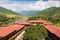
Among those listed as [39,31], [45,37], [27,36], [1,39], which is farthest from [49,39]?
[1,39]

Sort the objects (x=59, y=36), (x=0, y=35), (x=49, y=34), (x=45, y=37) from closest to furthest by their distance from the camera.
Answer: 1. (x=0, y=35)
2. (x=59, y=36)
3. (x=45, y=37)
4. (x=49, y=34)

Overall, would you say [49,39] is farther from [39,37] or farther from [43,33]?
[39,37]

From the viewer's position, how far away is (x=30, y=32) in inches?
1106

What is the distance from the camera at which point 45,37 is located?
3127 centimetres

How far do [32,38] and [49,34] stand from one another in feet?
25.9

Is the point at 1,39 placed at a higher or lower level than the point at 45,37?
higher

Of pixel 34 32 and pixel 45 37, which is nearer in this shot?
pixel 34 32

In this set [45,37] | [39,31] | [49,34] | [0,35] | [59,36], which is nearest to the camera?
[0,35]

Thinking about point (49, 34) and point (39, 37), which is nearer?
point (39, 37)

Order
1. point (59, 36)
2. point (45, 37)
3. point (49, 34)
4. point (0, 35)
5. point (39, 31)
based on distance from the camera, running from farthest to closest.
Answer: point (49, 34) < point (45, 37) < point (39, 31) < point (59, 36) < point (0, 35)

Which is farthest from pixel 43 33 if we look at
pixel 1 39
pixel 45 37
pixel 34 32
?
pixel 1 39

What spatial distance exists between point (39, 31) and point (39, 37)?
1472 mm

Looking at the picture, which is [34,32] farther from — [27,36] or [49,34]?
[49,34]

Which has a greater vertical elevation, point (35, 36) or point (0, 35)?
point (0, 35)
